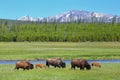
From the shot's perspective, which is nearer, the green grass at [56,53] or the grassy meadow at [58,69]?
the grassy meadow at [58,69]

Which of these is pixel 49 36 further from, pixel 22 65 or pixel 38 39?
pixel 22 65

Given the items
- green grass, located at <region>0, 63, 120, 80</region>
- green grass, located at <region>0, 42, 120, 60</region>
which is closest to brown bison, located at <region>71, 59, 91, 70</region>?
green grass, located at <region>0, 63, 120, 80</region>

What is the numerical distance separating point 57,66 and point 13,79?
14099 millimetres

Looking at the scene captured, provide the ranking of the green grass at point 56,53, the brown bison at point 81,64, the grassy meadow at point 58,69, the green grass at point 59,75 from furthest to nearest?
the green grass at point 56,53
the brown bison at point 81,64
the grassy meadow at point 58,69
the green grass at point 59,75

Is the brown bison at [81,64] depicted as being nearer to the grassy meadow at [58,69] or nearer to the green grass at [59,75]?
the grassy meadow at [58,69]

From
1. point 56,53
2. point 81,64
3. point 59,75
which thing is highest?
point 59,75

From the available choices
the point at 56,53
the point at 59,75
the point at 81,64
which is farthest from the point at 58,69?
the point at 56,53

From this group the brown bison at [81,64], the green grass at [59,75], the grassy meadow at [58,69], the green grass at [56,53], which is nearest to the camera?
the green grass at [59,75]

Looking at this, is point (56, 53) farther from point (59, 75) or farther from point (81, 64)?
point (59, 75)

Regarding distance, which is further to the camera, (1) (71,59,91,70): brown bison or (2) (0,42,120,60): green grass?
(2) (0,42,120,60): green grass

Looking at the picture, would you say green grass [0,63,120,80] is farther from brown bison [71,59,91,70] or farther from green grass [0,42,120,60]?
green grass [0,42,120,60]

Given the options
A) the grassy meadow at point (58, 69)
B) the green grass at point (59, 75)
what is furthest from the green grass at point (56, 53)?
the green grass at point (59, 75)

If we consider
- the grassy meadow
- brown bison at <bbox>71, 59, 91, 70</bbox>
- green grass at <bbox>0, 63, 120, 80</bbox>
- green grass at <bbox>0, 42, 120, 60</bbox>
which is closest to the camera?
green grass at <bbox>0, 63, 120, 80</bbox>

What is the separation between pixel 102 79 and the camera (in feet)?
90.2
